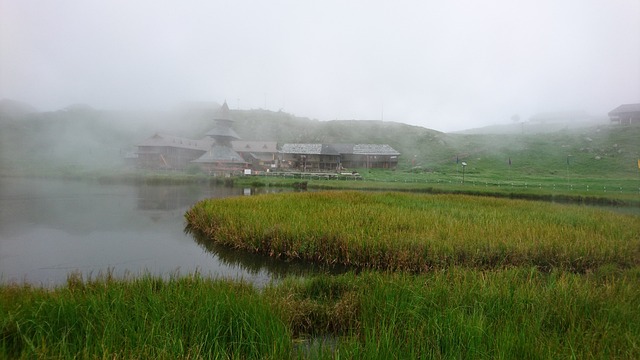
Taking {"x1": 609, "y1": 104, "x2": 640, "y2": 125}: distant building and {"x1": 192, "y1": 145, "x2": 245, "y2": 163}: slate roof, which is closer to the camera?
{"x1": 192, "y1": 145, "x2": 245, "y2": 163}: slate roof

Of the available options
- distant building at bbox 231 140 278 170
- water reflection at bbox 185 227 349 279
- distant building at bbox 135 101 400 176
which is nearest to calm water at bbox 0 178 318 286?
water reflection at bbox 185 227 349 279

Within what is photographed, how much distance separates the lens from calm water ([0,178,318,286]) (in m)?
9.41

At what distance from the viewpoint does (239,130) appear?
459 ft

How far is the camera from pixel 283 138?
4956 inches

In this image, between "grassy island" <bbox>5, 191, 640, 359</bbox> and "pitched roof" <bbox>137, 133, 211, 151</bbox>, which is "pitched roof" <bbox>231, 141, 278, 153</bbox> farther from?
"grassy island" <bbox>5, 191, 640, 359</bbox>

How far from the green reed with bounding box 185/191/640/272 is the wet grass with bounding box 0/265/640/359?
291 centimetres

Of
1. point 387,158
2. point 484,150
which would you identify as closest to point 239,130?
point 387,158

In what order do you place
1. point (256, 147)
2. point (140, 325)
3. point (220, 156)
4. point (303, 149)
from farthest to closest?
1. point (256, 147)
2. point (303, 149)
3. point (220, 156)
4. point (140, 325)

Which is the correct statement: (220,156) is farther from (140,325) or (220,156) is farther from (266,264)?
(140,325)

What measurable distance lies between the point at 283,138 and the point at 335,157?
56.1 metres

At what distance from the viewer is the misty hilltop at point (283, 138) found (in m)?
75.1

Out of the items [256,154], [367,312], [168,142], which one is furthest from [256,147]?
[367,312]

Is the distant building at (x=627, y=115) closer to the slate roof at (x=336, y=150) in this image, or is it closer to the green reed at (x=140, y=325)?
the slate roof at (x=336, y=150)

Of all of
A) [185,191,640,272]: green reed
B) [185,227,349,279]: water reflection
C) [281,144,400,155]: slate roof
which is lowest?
[185,227,349,279]: water reflection
